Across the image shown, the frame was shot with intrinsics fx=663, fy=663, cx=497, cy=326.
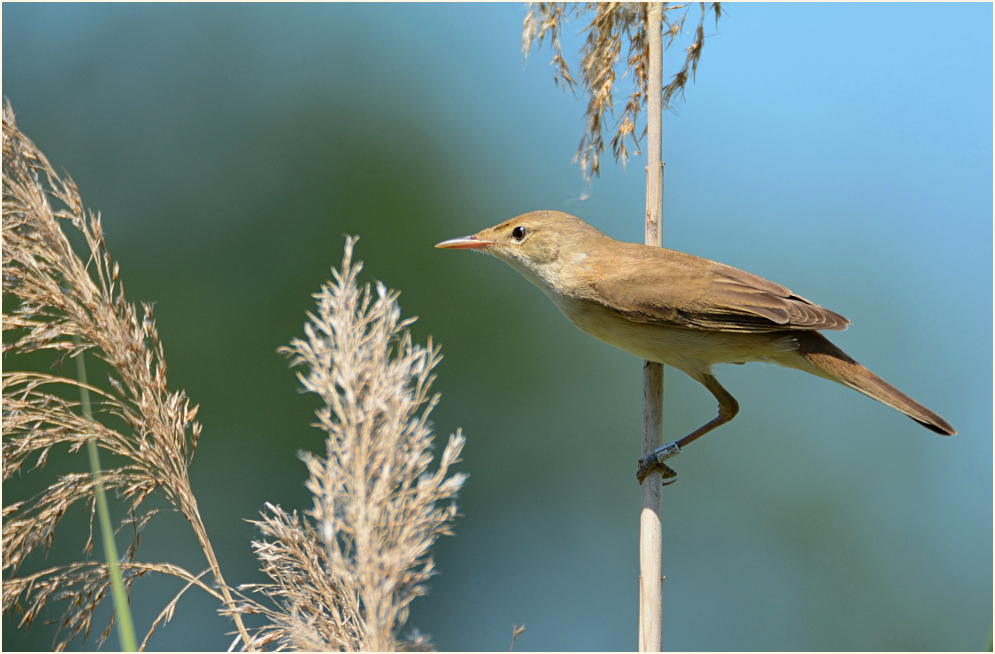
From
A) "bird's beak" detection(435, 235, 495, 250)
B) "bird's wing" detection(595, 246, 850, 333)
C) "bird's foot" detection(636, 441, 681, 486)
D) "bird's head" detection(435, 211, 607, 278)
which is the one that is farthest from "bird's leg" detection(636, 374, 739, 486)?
"bird's beak" detection(435, 235, 495, 250)

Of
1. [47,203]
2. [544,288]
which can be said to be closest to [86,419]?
[47,203]

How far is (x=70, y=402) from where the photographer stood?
151 centimetres

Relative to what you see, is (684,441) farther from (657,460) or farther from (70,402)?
(70,402)

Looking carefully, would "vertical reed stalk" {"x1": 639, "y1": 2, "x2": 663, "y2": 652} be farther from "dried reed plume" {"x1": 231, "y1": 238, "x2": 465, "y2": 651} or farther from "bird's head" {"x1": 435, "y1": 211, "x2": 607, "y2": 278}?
"dried reed plume" {"x1": 231, "y1": 238, "x2": 465, "y2": 651}

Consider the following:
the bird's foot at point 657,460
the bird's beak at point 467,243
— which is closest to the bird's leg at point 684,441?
the bird's foot at point 657,460

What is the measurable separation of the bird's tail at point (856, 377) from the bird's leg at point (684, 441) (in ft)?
0.92

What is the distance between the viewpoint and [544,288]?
2.40m

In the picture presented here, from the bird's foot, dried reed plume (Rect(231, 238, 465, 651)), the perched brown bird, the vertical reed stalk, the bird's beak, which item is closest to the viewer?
dried reed plume (Rect(231, 238, 465, 651))

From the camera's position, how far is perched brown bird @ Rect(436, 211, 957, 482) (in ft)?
6.70

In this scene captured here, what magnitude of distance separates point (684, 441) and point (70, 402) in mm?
1642

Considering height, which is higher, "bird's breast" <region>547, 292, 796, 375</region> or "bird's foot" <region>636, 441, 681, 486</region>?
"bird's breast" <region>547, 292, 796, 375</region>

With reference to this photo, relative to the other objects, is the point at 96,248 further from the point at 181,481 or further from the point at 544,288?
the point at 544,288

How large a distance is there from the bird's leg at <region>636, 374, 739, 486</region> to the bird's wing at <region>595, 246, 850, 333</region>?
11.0 inches

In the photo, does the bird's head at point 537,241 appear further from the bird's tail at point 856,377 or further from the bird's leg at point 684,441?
the bird's tail at point 856,377
